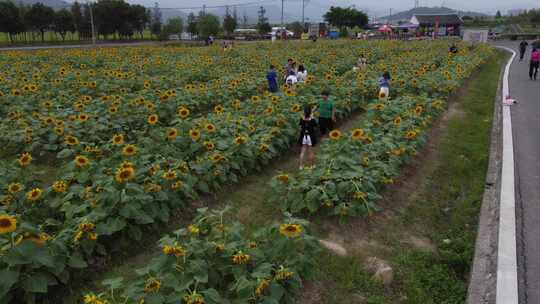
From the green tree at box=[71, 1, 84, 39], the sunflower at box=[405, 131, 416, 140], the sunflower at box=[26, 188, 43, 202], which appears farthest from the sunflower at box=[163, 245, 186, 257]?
the green tree at box=[71, 1, 84, 39]

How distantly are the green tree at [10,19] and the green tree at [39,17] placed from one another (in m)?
2.09

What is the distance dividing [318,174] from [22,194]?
341cm

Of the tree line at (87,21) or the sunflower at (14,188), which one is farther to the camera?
the tree line at (87,21)

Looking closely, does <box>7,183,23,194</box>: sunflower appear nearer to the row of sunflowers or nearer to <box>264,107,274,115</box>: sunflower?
the row of sunflowers

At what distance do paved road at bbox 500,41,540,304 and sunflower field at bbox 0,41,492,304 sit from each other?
1649mm

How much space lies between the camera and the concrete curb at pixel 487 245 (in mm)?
4105

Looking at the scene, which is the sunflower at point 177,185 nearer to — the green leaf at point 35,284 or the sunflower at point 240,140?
the sunflower at point 240,140

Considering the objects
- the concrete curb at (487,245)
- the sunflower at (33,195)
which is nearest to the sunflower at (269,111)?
the concrete curb at (487,245)

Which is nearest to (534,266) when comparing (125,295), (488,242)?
(488,242)

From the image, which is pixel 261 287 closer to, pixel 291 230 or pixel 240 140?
pixel 291 230

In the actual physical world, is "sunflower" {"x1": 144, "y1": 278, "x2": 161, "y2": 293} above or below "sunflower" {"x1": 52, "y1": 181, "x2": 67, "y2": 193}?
below

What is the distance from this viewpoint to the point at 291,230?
3.60 meters

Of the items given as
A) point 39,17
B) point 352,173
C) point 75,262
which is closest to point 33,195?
point 75,262

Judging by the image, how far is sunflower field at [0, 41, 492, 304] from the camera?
3484mm
